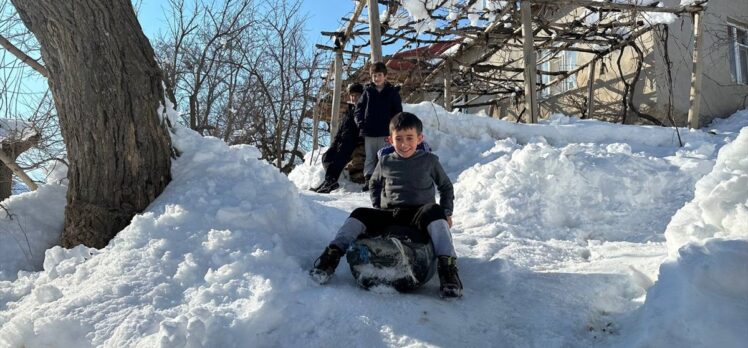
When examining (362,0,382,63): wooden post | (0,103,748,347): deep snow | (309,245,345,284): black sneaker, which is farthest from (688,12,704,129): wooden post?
(309,245,345,284): black sneaker

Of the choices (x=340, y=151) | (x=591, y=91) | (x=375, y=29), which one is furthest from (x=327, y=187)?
(x=591, y=91)

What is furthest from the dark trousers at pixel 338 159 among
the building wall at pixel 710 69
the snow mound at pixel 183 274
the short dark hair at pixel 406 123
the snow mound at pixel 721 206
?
the building wall at pixel 710 69

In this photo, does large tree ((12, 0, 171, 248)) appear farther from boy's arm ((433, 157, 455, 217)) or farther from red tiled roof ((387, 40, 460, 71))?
red tiled roof ((387, 40, 460, 71))

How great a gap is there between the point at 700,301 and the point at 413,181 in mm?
1711

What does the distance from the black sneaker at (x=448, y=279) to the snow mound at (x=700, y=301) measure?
0.87 m

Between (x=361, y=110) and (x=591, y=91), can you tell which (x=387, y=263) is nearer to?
(x=361, y=110)

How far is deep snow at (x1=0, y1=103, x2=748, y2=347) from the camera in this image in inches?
89.0

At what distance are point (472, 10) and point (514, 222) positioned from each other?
508 cm

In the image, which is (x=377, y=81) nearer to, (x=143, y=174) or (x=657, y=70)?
(x=143, y=174)

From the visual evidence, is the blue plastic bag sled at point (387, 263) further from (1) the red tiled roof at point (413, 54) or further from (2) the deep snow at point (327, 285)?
(1) the red tiled roof at point (413, 54)

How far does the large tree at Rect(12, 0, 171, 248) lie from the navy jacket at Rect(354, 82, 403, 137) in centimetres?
309

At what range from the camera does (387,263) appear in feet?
9.12

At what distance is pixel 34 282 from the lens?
2.88 m

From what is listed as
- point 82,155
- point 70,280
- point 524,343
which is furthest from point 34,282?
point 524,343
